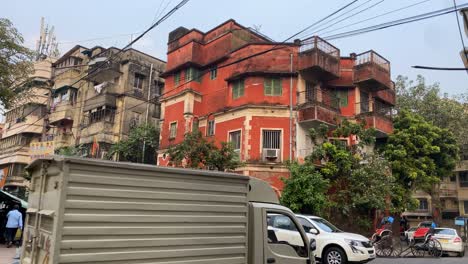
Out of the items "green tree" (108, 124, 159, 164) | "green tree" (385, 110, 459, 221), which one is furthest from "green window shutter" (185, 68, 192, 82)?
"green tree" (385, 110, 459, 221)

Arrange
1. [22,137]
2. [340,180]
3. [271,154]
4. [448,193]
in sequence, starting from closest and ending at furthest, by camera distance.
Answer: [340,180]
[271,154]
[448,193]
[22,137]

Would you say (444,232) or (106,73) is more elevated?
(106,73)

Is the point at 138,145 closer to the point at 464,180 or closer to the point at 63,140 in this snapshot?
the point at 63,140

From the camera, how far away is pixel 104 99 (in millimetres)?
34938

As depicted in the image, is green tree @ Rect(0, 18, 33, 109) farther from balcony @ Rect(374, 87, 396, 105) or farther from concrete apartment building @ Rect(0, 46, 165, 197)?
balcony @ Rect(374, 87, 396, 105)

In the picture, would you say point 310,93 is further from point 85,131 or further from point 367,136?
point 85,131

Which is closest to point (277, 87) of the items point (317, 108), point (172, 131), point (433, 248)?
point (317, 108)

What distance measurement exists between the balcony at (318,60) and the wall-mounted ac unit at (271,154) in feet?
16.6

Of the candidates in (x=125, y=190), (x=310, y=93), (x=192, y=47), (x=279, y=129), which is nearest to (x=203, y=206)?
(x=125, y=190)

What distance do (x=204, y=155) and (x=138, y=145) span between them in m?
11.2

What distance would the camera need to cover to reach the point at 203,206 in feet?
18.0

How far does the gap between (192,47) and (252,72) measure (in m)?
5.88

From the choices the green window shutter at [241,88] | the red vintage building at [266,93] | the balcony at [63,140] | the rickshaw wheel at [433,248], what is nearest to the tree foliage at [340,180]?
the red vintage building at [266,93]

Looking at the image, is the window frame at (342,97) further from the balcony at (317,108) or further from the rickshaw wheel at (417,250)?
the rickshaw wheel at (417,250)
